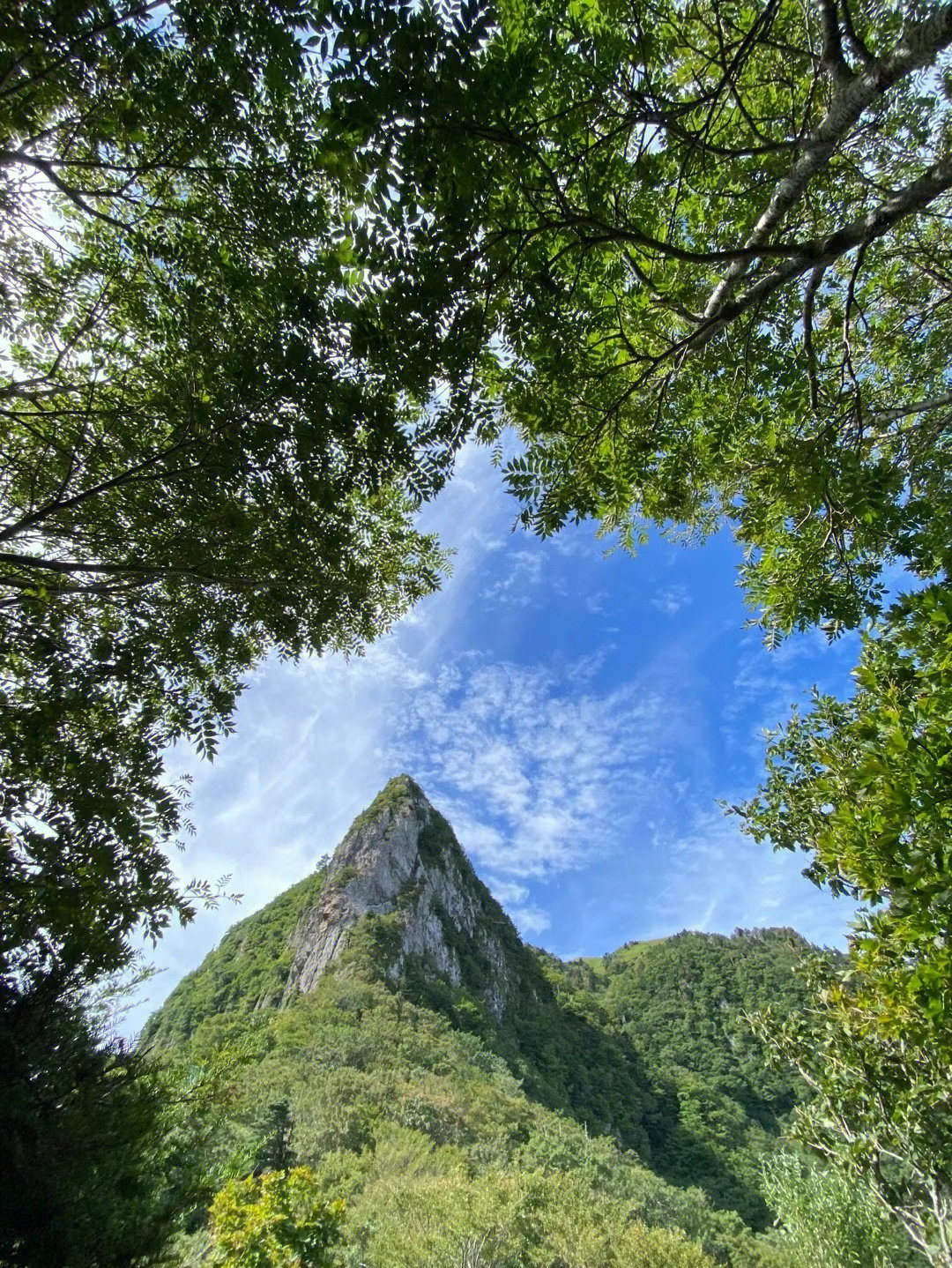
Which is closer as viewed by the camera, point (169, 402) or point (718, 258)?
point (718, 258)

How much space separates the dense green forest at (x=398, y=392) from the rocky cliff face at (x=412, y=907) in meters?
62.0

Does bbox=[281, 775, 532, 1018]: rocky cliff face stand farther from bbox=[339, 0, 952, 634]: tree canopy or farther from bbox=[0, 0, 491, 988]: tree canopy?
bbox=[339, 0, 952, 634]: tree canopy

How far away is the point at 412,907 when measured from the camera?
237 feet

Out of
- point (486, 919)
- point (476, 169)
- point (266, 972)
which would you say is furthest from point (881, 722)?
point (486, 919)

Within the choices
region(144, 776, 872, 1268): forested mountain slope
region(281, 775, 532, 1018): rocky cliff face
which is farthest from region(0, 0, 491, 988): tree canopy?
region(281, 775, 532, 1018): rocky cliff face

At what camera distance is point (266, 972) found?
7350 centimetres

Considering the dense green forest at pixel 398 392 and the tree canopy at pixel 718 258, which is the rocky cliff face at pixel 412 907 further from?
the tree canopy at pixel 718 258

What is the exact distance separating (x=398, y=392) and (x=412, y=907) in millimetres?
77882

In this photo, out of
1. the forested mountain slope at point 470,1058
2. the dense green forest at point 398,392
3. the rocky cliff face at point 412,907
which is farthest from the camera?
the rocky cliff face at point 412,907

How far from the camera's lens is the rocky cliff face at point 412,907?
6544 centimetres

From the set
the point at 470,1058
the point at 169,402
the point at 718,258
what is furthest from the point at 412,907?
the point at 718,258

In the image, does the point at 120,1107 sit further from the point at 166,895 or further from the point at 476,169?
the point at 476,169

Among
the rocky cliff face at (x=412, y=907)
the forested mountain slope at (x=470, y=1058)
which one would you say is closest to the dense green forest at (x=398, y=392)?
the forested mountain slope at (x=470, y=1058)

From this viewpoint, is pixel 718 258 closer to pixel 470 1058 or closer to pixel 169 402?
pixel 169 402
